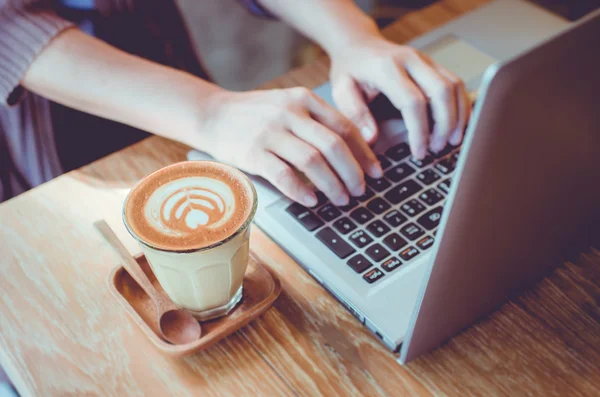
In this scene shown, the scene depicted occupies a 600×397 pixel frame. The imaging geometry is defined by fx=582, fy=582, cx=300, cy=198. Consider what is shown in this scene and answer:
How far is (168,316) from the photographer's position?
0.51 metres

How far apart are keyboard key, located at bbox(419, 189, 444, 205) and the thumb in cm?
9

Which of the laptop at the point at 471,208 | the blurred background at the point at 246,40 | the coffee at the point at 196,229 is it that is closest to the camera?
the laptop at the point at 471,208

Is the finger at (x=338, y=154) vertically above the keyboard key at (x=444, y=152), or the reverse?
the finger at (x=338, y=154)

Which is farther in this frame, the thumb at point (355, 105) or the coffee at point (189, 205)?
the thumb at point (355, 105)

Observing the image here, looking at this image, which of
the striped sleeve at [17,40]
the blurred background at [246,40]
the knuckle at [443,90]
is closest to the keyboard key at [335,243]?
the knuckle at [443,90]

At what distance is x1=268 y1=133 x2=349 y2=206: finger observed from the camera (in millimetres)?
589

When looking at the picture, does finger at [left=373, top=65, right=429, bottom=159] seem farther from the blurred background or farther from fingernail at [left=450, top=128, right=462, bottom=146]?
→ the blurred background

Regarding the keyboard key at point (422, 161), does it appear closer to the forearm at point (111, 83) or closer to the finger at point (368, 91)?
the finger at point (368, 91)

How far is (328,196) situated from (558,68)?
0.99ft

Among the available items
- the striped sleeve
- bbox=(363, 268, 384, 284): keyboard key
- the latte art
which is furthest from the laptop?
the striped sleeve

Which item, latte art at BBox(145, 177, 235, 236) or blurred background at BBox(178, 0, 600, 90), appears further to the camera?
blurred background at BBox(178, 0, 600, 90)

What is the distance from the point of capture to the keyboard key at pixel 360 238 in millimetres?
557

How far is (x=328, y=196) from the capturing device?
594 millimetres

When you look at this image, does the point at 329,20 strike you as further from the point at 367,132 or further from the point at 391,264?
the point at 391,264
